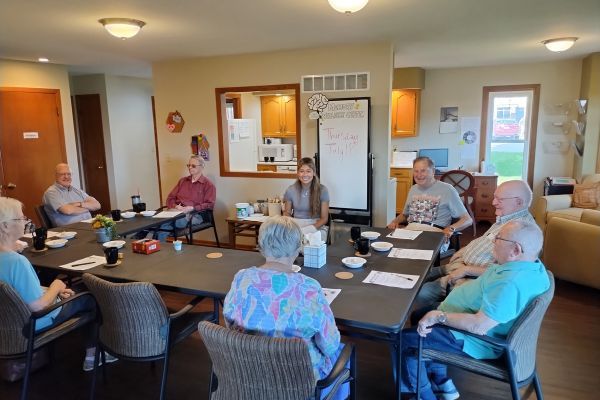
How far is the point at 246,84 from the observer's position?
4910mm

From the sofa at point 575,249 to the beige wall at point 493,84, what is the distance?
2782 mm

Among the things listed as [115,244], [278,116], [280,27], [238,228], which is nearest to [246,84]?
[280,27]

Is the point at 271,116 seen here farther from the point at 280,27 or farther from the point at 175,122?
the point at 280,27

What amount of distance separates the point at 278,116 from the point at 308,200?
368 centimetres

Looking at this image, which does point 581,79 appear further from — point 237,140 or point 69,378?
point 69,378

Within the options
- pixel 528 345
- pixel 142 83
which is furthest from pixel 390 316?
pixel 142 83

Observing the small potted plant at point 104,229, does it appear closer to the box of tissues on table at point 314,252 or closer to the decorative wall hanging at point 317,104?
the box of tissues on table at point 314,252

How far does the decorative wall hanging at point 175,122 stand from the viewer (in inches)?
211

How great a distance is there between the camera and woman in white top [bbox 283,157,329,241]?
389cm


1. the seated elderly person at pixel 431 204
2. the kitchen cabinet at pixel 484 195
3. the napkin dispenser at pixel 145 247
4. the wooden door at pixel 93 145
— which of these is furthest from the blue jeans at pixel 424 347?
the wooden door at pixel 93 145

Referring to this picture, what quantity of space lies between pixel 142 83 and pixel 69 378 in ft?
19.0

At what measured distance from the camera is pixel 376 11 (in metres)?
3.16

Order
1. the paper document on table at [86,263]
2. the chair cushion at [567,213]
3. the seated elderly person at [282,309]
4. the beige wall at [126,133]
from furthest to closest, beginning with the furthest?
the beige wall at [126,133]
the chair cushion at [567,213]
the paper document on table at [86,263]
the seated elderly person at [282,309]

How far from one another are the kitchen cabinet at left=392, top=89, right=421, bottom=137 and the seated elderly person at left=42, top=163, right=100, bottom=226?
4.77 metres
